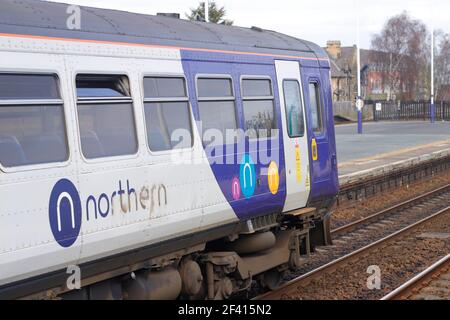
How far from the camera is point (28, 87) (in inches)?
203

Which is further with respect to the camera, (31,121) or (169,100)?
(169,100)

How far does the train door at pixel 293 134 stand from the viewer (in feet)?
27.9

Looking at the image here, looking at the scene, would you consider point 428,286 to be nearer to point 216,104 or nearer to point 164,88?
point 216,104

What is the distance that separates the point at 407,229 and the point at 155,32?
841cm

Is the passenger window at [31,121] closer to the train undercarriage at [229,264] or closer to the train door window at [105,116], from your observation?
the train door window at [105,116]

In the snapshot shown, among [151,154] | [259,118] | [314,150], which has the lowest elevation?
[314,150]

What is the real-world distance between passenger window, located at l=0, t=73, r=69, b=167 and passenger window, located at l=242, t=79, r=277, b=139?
2847 millimetres

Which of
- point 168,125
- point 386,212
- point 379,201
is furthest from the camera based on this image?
point 379,201

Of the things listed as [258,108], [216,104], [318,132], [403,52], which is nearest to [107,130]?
[216,104]

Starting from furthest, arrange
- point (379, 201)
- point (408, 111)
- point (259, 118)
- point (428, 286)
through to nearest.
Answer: point (408, 111) < point (379, 201) < point (428, 286) < point (259, 118)

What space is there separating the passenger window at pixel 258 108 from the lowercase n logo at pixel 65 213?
287cm

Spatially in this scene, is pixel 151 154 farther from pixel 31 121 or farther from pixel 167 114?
pixel 31 121

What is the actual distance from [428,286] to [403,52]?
243ft

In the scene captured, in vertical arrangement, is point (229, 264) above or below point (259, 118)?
below
